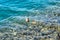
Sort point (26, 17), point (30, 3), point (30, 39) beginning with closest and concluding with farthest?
point (30, 39)
point (26, 17)
point (30, 3)

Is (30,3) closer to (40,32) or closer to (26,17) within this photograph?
(26,17)

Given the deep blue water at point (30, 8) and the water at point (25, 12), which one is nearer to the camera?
the water at point (25, 12)

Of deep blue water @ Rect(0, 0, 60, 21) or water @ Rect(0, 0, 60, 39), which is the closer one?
water @ Rect(0, 0, 60, 39)

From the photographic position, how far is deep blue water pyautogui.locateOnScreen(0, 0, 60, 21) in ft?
36.5

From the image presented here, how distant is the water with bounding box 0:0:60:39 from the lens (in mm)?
9930

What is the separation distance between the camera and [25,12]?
1160 cm

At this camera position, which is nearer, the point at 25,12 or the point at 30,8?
the point at 25,12

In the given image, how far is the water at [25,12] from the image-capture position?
9.93 meters

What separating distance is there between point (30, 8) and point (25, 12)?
847mm

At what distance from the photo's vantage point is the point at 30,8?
12.3m

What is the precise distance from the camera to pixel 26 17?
1073 cm

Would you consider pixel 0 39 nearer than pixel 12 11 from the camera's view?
Yes

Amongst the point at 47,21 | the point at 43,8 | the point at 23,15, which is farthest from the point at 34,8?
the point at 47,21

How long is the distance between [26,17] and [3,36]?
2631mm
